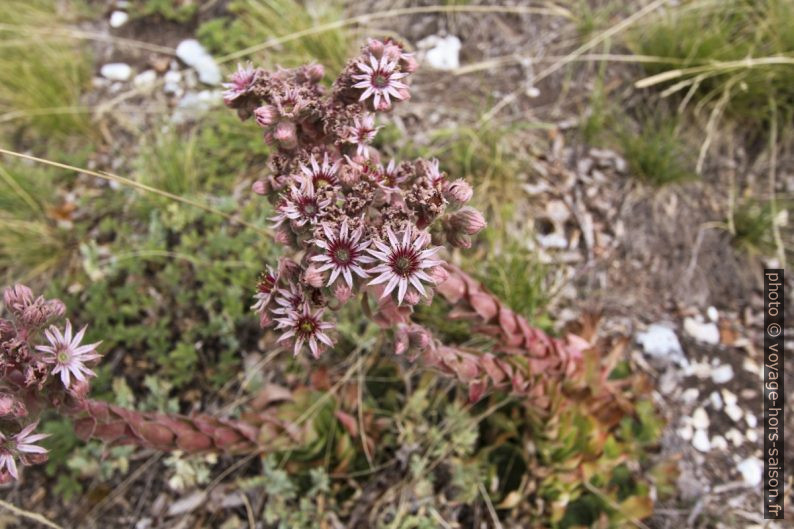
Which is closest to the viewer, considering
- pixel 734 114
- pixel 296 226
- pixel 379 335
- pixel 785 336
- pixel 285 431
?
pixel 296 226

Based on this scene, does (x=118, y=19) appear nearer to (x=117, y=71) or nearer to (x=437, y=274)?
(x=117, y=71)

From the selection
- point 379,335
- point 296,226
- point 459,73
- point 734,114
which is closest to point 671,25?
point 734,114

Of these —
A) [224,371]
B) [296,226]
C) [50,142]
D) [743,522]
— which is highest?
[50,142]

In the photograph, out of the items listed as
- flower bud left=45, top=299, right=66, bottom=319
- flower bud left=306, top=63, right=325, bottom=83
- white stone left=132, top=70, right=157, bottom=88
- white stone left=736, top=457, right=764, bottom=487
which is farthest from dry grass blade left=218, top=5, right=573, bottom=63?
white stone left=736, top=457, right=764, bottom=487

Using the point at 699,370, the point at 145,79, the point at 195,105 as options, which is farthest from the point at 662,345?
the point at 145,79

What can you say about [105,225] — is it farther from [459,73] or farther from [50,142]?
[459,73]

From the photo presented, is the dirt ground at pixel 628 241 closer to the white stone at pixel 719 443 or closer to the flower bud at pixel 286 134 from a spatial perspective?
the white stone at pixel 719 443

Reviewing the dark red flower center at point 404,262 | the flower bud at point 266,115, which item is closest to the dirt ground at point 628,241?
the dark red flower center at point 404,262

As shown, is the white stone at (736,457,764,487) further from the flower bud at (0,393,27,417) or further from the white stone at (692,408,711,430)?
the flower bud at (0,393,27,417)
